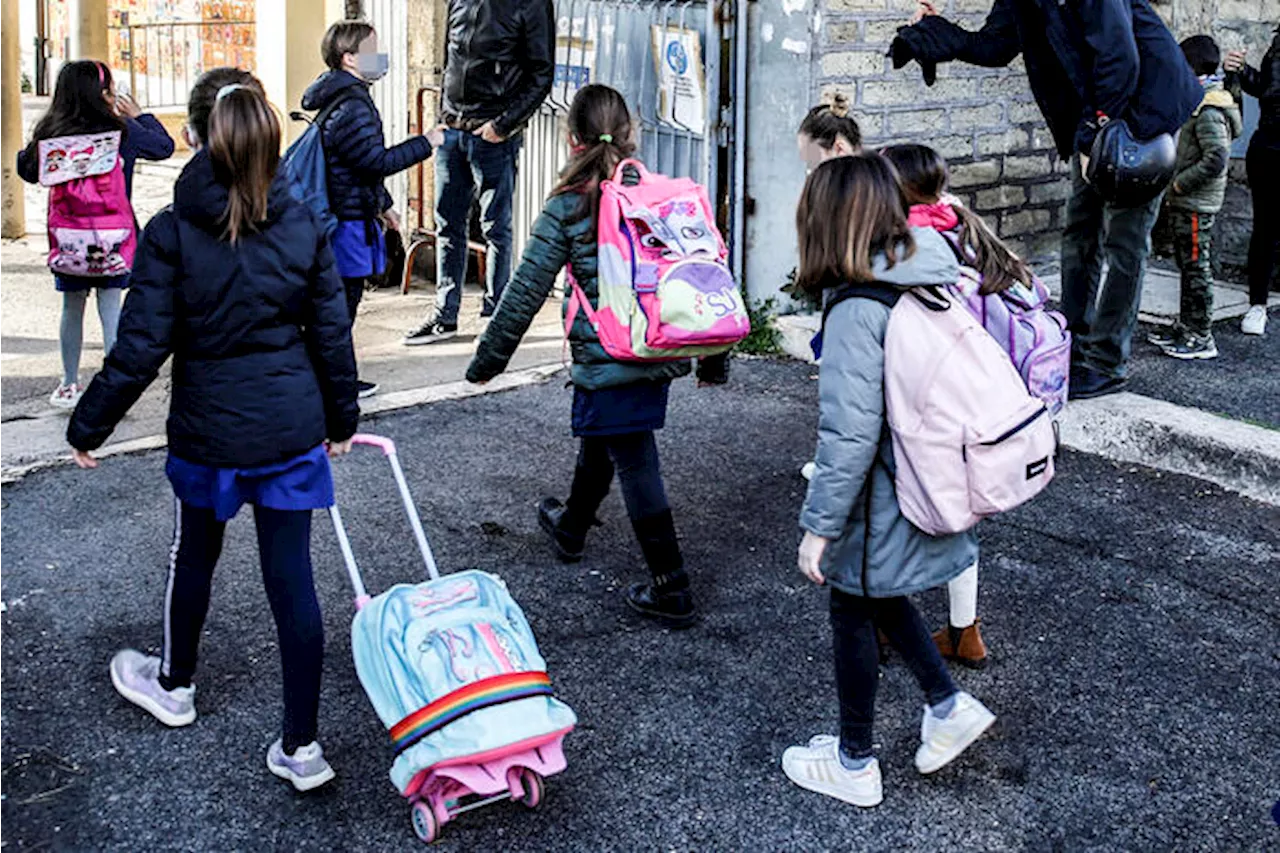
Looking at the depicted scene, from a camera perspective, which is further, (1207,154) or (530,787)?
(1207,154)

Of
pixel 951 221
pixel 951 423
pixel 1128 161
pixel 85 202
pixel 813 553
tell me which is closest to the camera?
pixel 951 423

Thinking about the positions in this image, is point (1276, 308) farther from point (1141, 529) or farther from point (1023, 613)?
point (1023, 613)

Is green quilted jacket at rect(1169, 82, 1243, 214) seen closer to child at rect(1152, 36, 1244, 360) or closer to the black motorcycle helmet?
child at rect(1152, 36, 1244, 360)

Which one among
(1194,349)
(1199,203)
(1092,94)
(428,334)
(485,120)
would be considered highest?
(1092,94)

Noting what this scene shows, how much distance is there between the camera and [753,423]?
7305 mm

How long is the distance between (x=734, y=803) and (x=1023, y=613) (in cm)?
156

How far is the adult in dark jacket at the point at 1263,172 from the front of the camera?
27.1 ft

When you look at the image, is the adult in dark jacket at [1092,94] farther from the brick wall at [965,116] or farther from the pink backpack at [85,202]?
Answer: the pink backpack at [85,202]

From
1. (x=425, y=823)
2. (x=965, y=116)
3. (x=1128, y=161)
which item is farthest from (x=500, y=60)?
(x=425, y=823)

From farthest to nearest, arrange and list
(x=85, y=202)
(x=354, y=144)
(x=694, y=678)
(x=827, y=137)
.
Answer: (x=85, y=202) → (x=354, y=144) → (x=827, y=137) → (x=694, y=678)

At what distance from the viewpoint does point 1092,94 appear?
6570 millimetres

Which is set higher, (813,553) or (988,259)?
(988,259)

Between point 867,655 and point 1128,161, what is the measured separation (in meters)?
3.20

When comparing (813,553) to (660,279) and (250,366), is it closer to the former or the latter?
(660,279)
